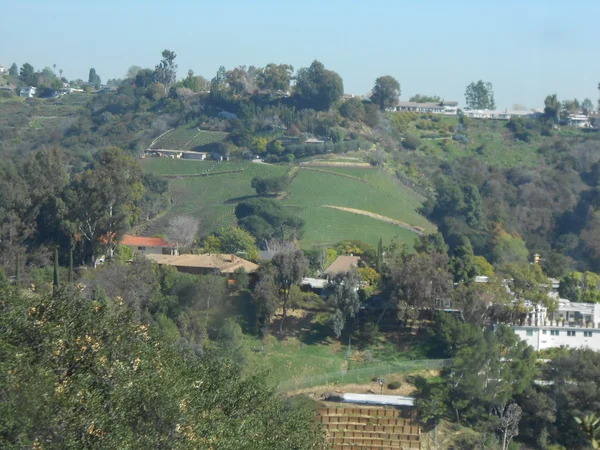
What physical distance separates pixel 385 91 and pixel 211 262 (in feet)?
138

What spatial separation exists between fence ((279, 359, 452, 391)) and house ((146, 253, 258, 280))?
19.7ft

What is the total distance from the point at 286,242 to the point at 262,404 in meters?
24.5

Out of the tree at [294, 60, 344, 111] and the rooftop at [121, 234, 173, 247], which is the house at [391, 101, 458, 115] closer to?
the tree at [294, 60, 344, 111]

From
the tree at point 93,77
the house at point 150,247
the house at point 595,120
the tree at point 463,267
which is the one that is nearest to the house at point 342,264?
the tree at point 463,267

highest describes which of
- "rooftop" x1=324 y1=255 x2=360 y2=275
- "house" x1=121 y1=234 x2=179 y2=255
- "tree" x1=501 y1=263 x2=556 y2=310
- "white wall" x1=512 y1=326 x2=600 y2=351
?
"tree" x1=501 y1=263 x2=556 y2=310

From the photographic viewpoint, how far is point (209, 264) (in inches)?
1300

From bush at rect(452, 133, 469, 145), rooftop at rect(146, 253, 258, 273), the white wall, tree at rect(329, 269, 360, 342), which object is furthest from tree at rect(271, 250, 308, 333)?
bush at rect(452, 133, 469, 145)

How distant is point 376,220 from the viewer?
158 feet

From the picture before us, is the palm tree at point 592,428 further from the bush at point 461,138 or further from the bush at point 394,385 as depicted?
the bush at point 461,138

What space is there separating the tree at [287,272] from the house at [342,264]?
2.44 m

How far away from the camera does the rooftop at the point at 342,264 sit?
33.6 metres

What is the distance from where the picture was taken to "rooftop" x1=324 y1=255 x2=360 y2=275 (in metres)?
33.6

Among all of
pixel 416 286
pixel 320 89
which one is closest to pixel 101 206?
pixel 416 286

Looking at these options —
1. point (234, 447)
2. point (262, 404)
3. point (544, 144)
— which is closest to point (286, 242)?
point (262, 404)
